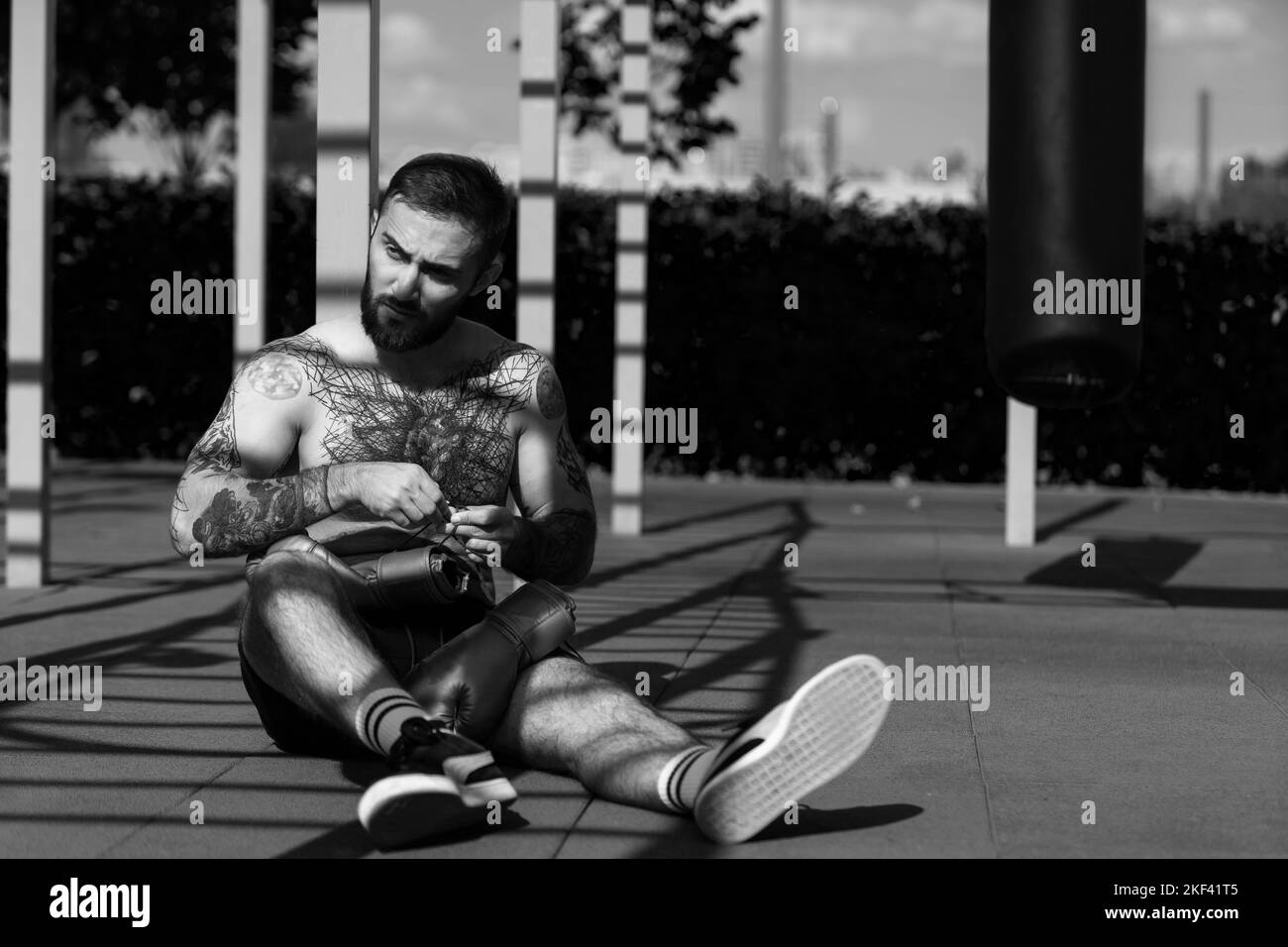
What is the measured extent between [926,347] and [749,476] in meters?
1.87

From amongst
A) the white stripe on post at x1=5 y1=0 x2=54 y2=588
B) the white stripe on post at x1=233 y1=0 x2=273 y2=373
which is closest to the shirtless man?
the white stripe on post at x1=5 y1=0 x2=54 y2=588

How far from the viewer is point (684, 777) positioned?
3.93m

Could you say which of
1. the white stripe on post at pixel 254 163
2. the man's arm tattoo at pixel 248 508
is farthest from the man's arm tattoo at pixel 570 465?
the white stripe on post at pixel 254 163

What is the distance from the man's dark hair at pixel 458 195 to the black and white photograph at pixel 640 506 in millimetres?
12

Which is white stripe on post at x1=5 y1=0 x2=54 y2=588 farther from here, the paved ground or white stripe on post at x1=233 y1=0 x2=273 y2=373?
white stripe on post at x1=233 y1=0 x2=273 y2=373

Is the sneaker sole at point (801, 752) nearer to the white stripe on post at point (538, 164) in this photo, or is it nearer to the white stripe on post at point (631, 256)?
the white stripe on post at point (538, 164)

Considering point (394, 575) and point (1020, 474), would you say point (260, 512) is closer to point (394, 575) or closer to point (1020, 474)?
point (394, 575)

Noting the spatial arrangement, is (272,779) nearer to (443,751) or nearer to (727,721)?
(443,751)

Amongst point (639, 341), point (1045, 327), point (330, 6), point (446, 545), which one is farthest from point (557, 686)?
point (639, 341)

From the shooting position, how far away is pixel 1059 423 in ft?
48.5

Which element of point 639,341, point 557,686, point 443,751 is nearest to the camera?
point 443,751

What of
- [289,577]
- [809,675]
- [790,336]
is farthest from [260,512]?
[790,336]

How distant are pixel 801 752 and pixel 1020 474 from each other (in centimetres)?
715

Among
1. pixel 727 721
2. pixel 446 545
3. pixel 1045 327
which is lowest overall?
pixel 727 721
